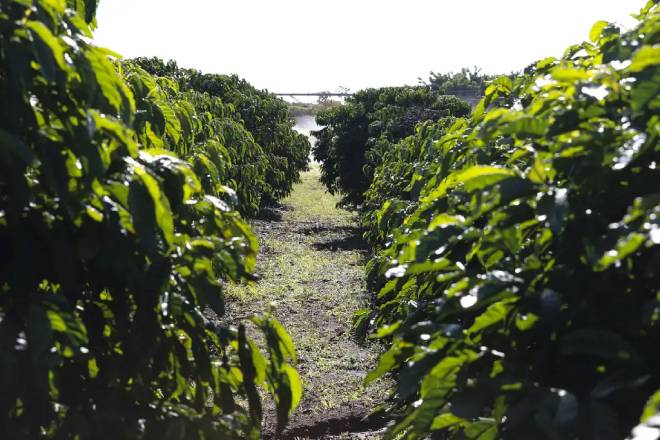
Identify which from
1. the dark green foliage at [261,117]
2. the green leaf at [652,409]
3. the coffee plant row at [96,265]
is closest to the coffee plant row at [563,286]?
the green leaf at [652,409]

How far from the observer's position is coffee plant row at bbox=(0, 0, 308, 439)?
1682 millimetres

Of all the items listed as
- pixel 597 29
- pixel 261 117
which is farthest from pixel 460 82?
pixel 597 29

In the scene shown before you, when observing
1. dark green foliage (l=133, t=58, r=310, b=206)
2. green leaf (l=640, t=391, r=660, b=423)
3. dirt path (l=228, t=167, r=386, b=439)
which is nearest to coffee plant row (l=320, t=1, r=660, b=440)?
green leaf (l=640, t=391, r=660, b=423)

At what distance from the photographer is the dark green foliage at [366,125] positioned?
62.5 ft

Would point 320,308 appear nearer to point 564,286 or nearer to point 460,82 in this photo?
point 564,286

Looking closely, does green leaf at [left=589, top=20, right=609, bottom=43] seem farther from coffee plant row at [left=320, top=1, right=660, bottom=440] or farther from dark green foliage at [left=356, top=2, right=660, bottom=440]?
dark green foliage at [left=356, top=2, right=660, bottom=440]

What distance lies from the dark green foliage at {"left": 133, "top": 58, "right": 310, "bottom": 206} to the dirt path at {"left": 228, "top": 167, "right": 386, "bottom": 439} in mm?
1955

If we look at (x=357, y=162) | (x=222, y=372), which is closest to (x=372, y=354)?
(x=222, y=372)

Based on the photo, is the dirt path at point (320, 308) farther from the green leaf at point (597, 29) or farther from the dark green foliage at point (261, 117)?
the dark green foliage at point (261, 117)

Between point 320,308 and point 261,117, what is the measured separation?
46.9 feet

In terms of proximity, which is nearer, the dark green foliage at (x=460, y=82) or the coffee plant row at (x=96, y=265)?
the coffee plant row at (x=96, y=265)

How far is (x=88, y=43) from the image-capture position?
1883mm

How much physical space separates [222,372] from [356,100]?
2298cm

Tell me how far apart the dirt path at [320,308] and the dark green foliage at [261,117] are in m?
1.96
